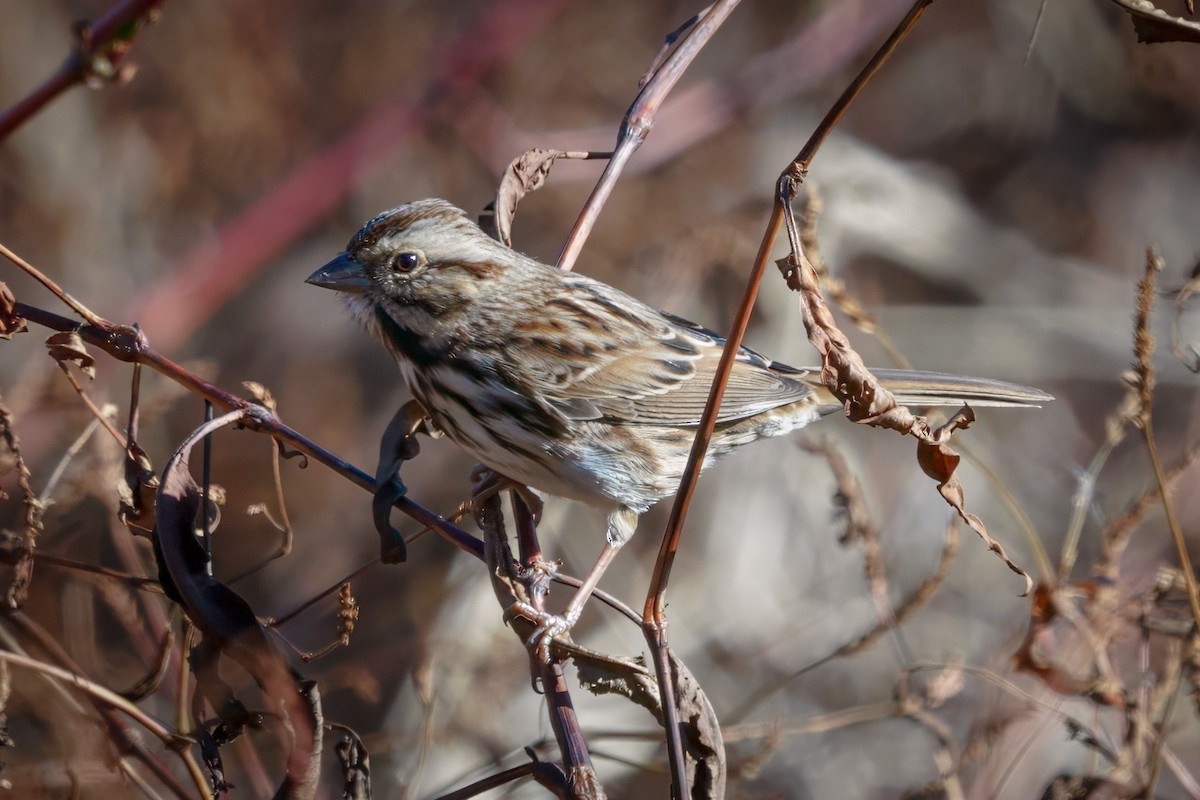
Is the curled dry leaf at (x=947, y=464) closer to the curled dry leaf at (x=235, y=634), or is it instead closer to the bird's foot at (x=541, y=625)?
the bird's foot at (x=541, y=625)

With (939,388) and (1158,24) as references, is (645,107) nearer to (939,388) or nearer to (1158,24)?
(1158,24)

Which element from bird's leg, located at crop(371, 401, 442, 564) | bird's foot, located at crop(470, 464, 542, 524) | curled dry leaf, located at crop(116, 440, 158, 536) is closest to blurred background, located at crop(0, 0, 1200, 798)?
bird's foot, located at crop(470, 464, 542, 524)

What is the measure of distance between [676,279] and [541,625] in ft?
9.08

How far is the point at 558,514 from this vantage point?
4.41 metres

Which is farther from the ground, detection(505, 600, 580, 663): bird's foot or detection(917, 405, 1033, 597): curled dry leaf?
detection(917, 405, 1033, 597): curled dry leaf

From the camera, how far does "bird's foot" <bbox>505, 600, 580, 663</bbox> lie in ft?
6.73

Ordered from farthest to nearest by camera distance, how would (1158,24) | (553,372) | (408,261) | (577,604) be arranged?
1. (553,372)
2. (408,261)
3. (577,604)
4. (1158,24)

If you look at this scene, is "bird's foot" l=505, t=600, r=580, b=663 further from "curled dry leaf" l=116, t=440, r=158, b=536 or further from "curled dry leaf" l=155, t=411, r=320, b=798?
"curled dry leaf" l=116, t=440, r=158, b=536

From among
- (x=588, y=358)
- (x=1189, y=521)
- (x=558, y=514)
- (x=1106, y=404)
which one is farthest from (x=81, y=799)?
(x=1106, y=404)

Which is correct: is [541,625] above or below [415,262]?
below

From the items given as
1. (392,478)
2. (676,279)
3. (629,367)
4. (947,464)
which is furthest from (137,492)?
(676,279)

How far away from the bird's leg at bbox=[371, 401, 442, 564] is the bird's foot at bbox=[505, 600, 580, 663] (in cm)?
28

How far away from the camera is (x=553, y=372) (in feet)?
9.62

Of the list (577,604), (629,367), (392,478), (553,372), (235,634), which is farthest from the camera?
(629,367)
